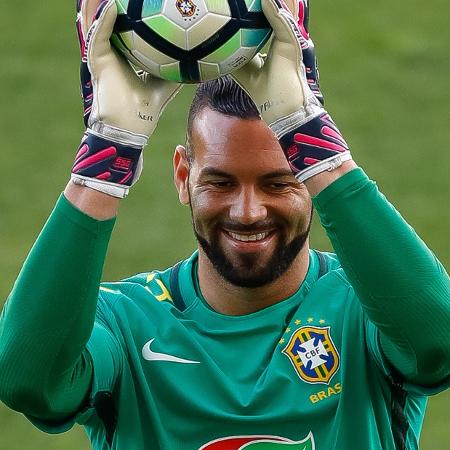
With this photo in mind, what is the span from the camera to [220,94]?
18.6 feet

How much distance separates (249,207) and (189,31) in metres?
0.74

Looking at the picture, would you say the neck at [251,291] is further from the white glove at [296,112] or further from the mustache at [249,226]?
the white glove at [296,112]

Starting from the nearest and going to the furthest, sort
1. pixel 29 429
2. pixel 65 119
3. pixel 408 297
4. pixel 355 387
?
1. pixel 408 297
2. pixel 355 387
3. pixel 29 429
4. pixel 65 119

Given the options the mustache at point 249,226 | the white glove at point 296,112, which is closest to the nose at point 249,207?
the mustache at point 249,226

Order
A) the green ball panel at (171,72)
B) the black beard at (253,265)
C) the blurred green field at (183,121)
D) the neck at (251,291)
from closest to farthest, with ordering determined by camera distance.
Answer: the green ball panel at (171,72) < the black beard at (253,265) < the neck at (251,291) < the blurred green field at (183,121)

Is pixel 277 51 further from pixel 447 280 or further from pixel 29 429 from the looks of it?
pixel 29 429

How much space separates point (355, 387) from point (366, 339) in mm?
179

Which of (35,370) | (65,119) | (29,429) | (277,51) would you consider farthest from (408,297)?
(65,119)

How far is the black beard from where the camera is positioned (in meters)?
5.53

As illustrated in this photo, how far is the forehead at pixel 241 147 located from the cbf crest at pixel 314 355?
64 cm

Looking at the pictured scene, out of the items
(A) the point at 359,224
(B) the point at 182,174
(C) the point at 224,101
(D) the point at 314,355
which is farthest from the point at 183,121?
(A) the point at 359,224

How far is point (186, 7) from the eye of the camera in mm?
5016

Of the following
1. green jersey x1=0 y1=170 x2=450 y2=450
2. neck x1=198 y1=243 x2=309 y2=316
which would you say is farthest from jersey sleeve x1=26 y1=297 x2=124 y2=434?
neck x1=198 y1=243 x2=309 y2=316

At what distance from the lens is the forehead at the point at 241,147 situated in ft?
17.7
